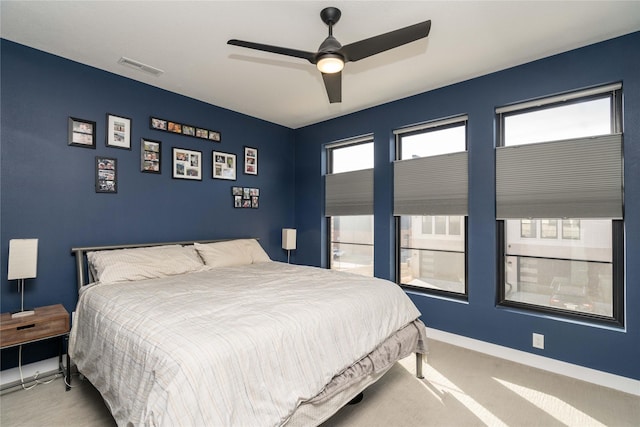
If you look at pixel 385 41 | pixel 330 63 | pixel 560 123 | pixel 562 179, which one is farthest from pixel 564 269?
→ pixel 330 63

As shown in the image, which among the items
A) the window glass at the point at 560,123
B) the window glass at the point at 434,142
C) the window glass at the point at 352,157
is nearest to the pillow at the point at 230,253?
the window glass at the point at 352,157

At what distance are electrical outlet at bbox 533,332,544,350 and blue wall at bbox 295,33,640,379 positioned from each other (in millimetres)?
36

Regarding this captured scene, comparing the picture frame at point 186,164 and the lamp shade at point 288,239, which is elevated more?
the picture frame at point 186,164

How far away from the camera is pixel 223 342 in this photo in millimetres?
1448

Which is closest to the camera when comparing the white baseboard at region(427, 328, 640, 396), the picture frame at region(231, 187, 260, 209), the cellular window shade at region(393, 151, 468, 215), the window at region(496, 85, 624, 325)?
the white baseboard at region(427, 328, 640, 396)

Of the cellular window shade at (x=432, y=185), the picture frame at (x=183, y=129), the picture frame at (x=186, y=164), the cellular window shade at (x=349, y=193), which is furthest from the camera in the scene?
the cellular window shade at (x=349, y=193)

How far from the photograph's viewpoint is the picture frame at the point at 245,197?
4359 millimetres

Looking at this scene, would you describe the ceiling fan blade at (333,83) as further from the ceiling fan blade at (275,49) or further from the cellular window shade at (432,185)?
the cellular window shade at (432,185)

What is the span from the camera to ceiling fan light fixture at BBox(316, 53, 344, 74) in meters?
2.03

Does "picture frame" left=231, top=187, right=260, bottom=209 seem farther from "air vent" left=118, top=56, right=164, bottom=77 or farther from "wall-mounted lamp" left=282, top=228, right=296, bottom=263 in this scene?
"air vent" left=118, top=56, right=164, bottom=77

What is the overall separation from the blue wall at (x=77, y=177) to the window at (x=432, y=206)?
7.85ft

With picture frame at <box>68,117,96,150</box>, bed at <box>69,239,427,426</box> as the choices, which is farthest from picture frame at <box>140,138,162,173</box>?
bed at <box>69,239,427,426</box>

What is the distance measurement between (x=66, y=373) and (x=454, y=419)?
303 cm

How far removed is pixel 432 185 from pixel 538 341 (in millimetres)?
1846
